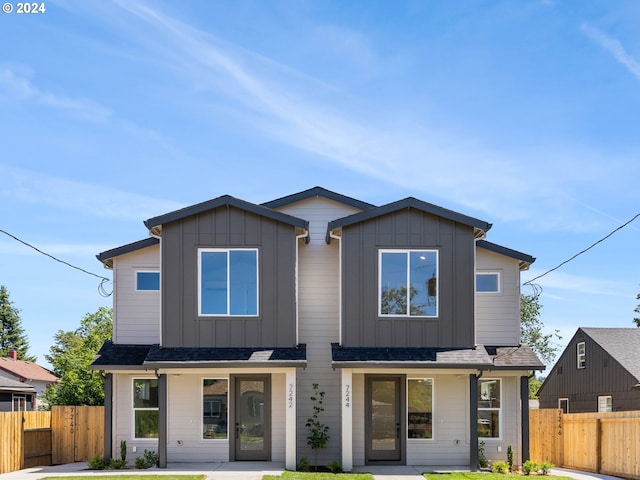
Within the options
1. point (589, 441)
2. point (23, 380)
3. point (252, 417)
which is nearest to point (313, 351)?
point (252, 417)

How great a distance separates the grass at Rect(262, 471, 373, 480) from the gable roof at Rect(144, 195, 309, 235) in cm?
565

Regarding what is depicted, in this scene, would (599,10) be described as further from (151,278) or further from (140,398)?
(140,398)

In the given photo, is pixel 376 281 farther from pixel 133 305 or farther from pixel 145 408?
pixel 145 408

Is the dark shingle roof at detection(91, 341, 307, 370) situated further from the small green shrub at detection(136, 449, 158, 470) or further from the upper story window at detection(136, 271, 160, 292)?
the small green shrub at detection(136, 449, 158, 470)

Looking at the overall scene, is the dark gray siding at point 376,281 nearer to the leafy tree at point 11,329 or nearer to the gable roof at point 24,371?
the gable roof at point 24,371

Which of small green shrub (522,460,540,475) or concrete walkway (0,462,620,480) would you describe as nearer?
concrete walkway (0,462,620,480)

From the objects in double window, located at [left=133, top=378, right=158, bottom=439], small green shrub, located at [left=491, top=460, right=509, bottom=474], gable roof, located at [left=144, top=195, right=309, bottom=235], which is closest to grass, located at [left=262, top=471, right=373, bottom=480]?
small green shrub, located at [left=491, top=460, right=509, bottom=474]

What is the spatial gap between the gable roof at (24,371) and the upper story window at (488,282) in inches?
1254

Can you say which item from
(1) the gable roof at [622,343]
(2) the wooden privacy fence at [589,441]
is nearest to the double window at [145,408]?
(2) the wooden privacy fence at [589,441]

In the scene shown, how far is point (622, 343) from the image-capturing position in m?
28.8

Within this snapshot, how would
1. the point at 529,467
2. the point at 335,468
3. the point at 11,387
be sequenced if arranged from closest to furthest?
the point at 335,468
the point at 529,467
the point at 11,387

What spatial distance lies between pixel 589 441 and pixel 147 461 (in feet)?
37.0

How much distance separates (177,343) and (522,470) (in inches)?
350

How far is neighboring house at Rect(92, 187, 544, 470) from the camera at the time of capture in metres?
17.3
